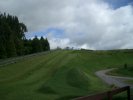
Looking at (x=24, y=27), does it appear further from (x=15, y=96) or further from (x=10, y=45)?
(x=15, y=96)

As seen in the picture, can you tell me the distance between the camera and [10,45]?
108562 millimetres

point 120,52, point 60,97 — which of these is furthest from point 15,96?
point 120,52

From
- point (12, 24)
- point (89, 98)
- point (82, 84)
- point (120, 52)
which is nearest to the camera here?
point (89, 98)

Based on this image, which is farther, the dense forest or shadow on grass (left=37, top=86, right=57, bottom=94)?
the dense forest

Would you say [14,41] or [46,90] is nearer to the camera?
[46,90]

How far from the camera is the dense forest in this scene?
107m

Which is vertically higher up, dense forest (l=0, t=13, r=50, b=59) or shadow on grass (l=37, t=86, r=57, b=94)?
dense forest (l=0, t=13, r=50, b=59)

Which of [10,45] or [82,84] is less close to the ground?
[10,45]

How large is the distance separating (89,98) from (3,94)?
49.8 feet

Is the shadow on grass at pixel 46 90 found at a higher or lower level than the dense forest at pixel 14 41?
lower

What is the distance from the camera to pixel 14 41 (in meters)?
119

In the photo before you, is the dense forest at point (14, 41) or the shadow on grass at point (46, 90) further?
the dense forest at point (14, 41)

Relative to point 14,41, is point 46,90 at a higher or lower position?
lower

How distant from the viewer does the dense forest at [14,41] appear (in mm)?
106812
